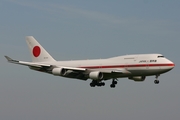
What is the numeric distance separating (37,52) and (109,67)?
18.1 meters

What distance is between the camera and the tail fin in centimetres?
9275

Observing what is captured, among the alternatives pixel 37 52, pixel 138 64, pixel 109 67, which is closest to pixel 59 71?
pixel 109 67

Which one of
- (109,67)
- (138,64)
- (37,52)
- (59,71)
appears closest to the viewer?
(138,64)

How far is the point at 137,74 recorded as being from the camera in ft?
258

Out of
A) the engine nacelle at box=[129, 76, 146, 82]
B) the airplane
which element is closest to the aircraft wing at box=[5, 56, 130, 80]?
the airplane

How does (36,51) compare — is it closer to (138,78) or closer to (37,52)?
(37,52)

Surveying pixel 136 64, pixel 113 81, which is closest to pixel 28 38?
pixel 113 81

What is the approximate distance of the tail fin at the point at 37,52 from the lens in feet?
304

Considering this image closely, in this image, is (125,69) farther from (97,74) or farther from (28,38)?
(28,38)

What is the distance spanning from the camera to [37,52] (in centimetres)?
9338

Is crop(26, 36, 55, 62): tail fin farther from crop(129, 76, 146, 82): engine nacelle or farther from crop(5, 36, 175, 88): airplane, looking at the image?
crop(129, 76, 146, 82): engine nacelle

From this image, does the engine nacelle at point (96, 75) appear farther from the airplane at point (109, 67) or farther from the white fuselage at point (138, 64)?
the white fuselage at point (138, 64)

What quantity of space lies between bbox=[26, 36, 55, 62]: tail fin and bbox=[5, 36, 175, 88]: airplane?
0.68 m

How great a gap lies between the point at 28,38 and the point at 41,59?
5.27 meters
